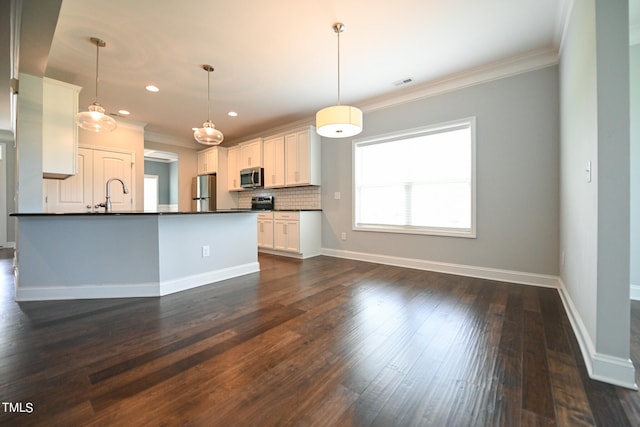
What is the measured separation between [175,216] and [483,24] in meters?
3.74

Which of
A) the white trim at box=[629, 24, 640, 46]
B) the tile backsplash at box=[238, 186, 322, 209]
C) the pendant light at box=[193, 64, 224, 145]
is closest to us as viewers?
the white trim at box=[629, 24, 640, 46]

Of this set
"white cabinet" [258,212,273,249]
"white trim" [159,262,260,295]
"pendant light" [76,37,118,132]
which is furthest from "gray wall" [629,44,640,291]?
"pendant light" [76,37,118,132]

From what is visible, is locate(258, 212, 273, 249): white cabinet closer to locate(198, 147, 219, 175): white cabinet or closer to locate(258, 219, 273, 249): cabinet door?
locate(258, 219, 273, 249): cabinet door

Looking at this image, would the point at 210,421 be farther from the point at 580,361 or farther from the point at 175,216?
the point at 175,216

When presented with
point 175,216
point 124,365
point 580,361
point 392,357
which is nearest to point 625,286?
point 580,361

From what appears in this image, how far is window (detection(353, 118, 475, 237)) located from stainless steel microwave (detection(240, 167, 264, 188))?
215 centimetres

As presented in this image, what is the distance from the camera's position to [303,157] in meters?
4.96

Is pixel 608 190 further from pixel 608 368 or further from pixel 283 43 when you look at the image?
pixel 283 43

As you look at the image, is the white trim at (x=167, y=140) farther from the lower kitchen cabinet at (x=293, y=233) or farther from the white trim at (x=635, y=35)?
the white trim at (x=635, y=35)

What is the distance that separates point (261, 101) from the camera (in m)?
4.36

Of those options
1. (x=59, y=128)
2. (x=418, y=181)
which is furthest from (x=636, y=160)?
(x=59, y=128)

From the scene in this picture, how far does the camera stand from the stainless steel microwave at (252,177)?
18.5 feet

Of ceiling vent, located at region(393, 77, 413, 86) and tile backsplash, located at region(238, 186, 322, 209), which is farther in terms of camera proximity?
tile backsplash, located at region(238, 186, 322, 209)

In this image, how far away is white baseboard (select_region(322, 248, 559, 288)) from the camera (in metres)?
3.04
